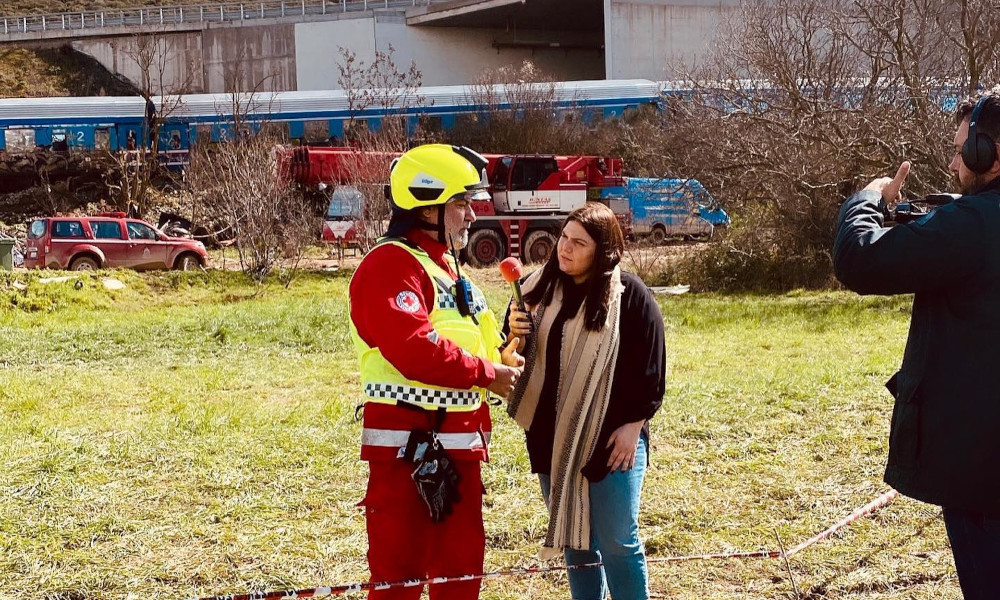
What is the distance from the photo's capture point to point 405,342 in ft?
10.3

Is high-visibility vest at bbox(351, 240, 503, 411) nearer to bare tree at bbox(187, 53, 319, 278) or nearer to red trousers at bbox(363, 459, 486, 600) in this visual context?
red trousers at bbox(363, 459, 486, 600)

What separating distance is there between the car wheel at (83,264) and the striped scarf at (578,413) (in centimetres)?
2030

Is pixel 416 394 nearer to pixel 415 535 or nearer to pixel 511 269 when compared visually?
pixel 415 535

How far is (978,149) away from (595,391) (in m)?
1.45

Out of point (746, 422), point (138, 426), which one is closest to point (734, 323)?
point (746, 422)

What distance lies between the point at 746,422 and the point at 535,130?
105ft

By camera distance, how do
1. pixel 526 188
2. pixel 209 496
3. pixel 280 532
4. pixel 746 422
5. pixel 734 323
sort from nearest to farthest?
pixel 280 532 < pixel 209 496 < pixel 746 422 < pixel 734 323 < pixel 526 188

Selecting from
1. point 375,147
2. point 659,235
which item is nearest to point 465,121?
point 375,147

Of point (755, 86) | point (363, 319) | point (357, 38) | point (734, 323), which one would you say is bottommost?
point (734, 323)

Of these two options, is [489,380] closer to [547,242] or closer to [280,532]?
[280,532]

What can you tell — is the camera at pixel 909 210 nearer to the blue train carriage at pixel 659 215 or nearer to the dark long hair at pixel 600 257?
the dark long hair at pixel 600 257

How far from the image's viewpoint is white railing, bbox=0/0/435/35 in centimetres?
5619

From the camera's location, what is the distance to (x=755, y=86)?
2056 centimetres

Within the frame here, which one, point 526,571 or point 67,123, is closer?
point 526,571
